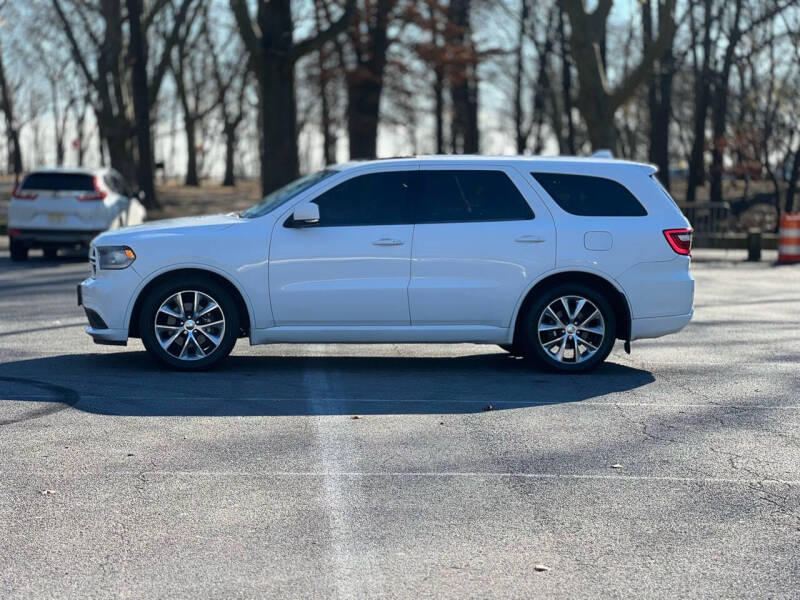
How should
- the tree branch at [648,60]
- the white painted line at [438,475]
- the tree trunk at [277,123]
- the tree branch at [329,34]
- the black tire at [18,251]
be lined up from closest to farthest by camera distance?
the white painted line at [438,475] → the black tire at [18,251] → the tree branch at [329,34] → the tree trunk at [277,123] → the tree branch at [648,60]

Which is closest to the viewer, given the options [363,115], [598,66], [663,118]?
[598,66]

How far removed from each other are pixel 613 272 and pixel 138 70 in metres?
27.9

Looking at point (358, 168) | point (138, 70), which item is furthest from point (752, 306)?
point (138, 70)

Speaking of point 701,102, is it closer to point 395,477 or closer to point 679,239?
point 679,239

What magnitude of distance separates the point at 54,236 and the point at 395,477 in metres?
16.7

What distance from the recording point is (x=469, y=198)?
1002 centimetres

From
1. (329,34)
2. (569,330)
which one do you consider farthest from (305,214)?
(329,34)

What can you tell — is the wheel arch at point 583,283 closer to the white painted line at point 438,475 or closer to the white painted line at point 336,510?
the white painted line at point 336,510

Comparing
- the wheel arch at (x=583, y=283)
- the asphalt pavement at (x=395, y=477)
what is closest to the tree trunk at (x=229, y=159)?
the asphalt pavement at (x=395, y=477)

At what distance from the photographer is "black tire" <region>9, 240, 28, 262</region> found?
22078 millimetres

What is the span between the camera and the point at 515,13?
50.2m

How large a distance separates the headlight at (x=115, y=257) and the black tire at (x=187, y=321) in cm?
31

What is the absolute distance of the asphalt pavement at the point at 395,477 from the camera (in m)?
4.84

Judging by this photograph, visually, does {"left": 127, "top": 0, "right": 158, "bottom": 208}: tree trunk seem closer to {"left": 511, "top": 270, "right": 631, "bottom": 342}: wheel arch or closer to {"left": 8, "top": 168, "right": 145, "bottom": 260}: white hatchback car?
{"left": 8, "top": 168, "right": 145, "bottom": 260}: white hatchback car
